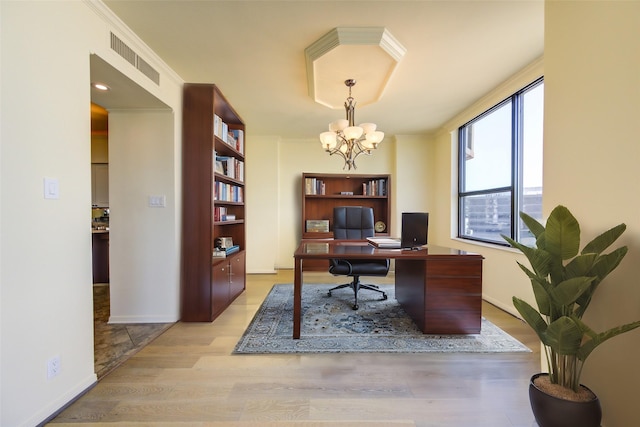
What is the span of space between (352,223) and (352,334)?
161 centimetres

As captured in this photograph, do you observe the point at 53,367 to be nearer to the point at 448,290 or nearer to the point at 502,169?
the point at 448,290

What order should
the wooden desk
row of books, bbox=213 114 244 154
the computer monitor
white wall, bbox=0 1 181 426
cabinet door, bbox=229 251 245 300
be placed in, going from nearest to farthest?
1. white wall, bbox=0 1 181 426
2. the wooden desk
3. the computer monitor
4. row of books, bbox=213 114 244 154
5. cabinet door, bbox=229 251 245 300

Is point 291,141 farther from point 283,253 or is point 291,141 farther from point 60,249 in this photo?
point 60,249

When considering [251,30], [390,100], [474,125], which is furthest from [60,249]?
[474,125]

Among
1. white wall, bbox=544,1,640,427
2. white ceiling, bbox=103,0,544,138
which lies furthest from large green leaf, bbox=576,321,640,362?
white ceiling, bbox=103,0,544,138

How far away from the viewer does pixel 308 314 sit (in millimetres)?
2688

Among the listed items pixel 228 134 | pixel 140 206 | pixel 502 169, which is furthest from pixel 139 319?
pixel 502 169

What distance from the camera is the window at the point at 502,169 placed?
2.57 metres

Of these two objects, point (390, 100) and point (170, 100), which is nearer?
point (170, 100)

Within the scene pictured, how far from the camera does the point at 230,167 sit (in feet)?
10.5

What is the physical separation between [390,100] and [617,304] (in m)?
2.67

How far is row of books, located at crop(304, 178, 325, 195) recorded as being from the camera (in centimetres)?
454

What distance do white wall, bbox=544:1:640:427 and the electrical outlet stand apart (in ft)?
9.02

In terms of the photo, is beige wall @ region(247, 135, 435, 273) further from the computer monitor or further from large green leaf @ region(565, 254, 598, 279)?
large green leaf @ region(565, 254, 598, 279)
